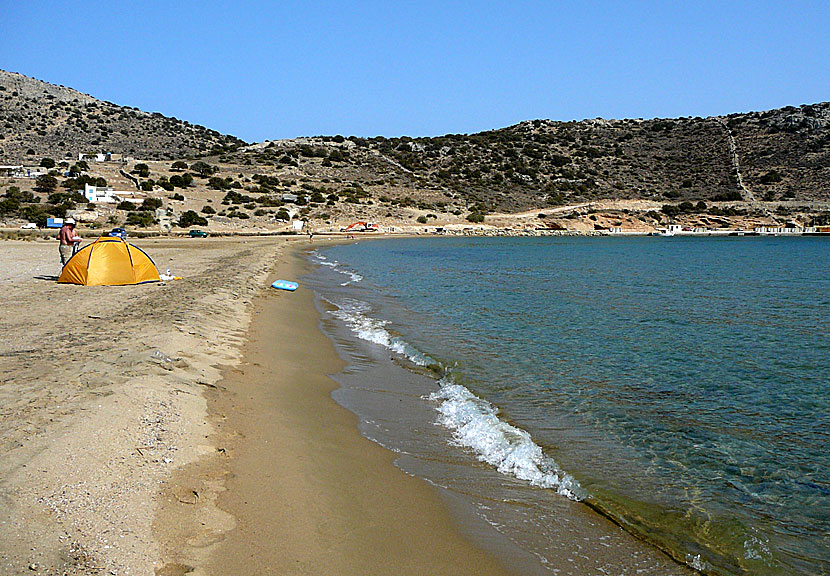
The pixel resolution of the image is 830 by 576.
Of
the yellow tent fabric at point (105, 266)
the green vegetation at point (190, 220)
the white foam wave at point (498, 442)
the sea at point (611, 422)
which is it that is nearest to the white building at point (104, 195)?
the green vegetation at point (190, 220)

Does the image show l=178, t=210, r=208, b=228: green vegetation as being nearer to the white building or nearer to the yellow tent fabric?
the white building

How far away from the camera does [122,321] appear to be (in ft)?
37.3

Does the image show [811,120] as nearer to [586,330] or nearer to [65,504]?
[586,330]

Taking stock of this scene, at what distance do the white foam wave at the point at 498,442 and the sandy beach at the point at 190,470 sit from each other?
105cm

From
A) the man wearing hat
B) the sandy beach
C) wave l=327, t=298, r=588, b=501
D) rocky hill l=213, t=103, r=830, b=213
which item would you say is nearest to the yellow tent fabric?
the man wearing hat

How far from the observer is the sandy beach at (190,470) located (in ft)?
13.1

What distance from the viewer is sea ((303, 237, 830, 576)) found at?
5.04m

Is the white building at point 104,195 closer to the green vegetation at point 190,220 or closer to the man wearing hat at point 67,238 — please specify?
the green vegetation at point 190,220

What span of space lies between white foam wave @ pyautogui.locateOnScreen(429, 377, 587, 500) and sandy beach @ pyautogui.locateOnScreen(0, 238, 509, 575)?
1051 mm

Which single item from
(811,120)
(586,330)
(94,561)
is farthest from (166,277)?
(811,120)

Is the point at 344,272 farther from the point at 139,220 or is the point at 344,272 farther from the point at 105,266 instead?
the point at 139,220

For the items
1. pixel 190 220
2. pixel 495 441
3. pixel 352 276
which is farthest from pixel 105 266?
pixel 190 220

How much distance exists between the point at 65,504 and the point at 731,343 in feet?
40.0

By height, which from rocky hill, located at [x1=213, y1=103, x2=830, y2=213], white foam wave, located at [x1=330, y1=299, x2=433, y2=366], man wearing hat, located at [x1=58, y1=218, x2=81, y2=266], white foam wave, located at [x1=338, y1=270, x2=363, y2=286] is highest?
rocky hill, located at [x1=213, y1=103, x2=830, y2=213]
